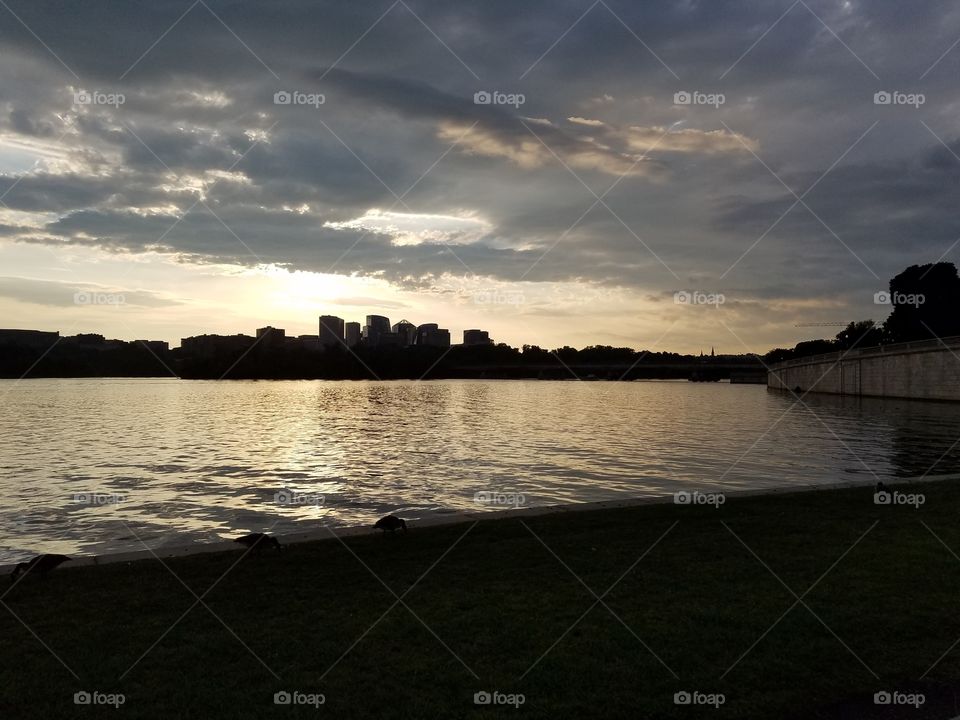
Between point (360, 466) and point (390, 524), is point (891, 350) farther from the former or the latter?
point (390, 524)

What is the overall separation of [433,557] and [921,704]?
7.40 meters

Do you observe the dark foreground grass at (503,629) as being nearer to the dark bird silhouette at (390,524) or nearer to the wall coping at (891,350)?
the dark bird silhouette at (390,524)

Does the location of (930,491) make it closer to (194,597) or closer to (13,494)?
(194,597)

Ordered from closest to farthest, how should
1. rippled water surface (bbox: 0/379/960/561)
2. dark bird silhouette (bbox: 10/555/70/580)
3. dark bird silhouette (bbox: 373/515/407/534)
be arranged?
dark bird silhouette (bbox: 10/555/70/580)
dark bird silhouette (bbox: 373/515/407/534)
rippled water surface (bbox: 0/379/960/561)

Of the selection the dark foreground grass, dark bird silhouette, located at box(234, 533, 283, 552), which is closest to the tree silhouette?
the dark foreground grass

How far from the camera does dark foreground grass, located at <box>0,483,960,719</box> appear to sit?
694 cm

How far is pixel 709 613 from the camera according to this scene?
359 inches

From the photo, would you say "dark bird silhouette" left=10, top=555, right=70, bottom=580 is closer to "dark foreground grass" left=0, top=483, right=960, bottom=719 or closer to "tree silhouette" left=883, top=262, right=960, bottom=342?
"dark foreground grass" left=0, top=483, right=960, bottom=719

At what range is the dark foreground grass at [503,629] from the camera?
6938 millimetres

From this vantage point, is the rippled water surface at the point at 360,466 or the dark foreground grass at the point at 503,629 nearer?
the dark foreground grass at the point at 503,629

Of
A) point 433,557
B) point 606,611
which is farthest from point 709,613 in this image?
point 433,557

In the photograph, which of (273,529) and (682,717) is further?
(273,529)

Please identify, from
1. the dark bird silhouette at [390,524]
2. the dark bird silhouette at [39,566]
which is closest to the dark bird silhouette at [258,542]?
the dark bird silhouette at [390,524]

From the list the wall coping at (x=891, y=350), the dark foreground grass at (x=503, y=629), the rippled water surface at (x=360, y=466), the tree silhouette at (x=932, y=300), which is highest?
the tree silhouette at (x=932, y=300)
